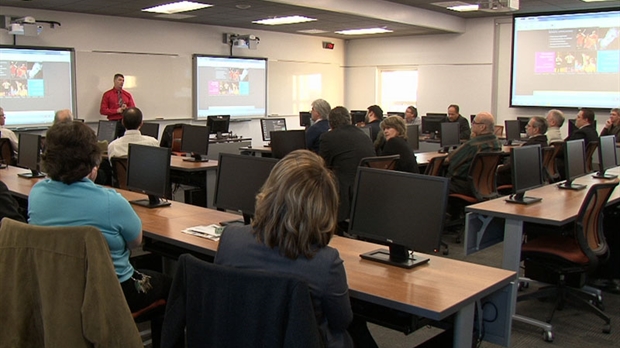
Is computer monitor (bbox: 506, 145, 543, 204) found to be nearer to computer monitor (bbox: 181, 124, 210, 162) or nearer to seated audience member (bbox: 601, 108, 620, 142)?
computer monitor (bbox: 181, 124, 210, 162)

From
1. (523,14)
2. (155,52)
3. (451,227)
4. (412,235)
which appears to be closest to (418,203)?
(412,235)

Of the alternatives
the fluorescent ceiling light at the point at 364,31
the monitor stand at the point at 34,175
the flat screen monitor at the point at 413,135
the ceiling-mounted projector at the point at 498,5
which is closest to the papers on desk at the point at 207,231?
the monitor stand at the point at 34,175

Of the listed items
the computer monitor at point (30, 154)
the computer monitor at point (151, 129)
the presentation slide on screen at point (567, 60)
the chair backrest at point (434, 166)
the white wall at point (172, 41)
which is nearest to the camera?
the computer monitor at point (30, 154)

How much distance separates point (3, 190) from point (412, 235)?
184cm

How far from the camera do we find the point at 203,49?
11109 millimetres

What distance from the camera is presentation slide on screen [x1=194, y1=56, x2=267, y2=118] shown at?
1118 cm

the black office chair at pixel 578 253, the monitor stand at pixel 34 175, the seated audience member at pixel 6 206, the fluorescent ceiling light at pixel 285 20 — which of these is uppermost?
the fluorescent ceiling light at pixel 285 20

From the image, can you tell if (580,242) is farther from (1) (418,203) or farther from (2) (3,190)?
(2) (3,190)

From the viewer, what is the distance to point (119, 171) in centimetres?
512

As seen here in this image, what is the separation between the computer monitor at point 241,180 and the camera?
3160 mm

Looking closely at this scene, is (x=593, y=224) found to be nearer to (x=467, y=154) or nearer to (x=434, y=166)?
Answer: (x=467, y=154)

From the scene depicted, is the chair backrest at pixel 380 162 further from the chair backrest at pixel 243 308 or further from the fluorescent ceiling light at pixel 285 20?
the fluorescent ceiling light at pixel 285 20

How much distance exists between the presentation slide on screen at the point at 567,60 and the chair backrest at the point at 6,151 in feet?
28.5

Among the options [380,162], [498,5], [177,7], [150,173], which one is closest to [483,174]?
[380,162]
